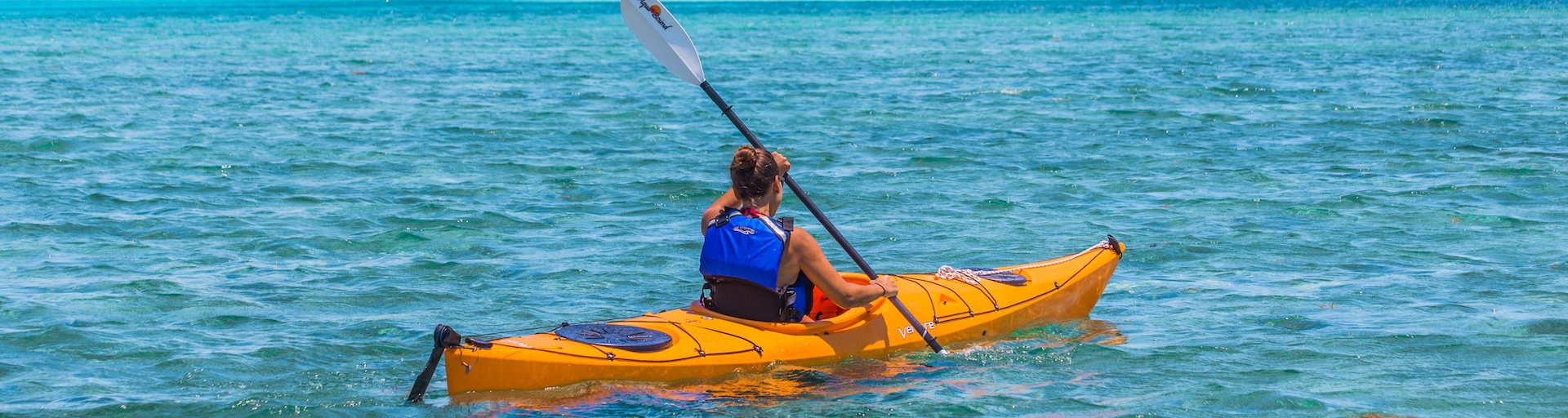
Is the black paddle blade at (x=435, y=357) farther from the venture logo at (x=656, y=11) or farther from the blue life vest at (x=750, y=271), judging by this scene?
the venture logo at (x=656, y=11)

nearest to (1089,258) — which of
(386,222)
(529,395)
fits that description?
(529,395)

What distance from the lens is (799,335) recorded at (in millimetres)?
5723

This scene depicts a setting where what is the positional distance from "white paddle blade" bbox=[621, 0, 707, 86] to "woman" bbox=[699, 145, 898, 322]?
1.69 meters

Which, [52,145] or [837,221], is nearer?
[837,221]

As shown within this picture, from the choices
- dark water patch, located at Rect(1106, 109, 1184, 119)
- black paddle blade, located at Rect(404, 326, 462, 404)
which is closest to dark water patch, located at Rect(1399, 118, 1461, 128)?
dark water patch, located at Rect(1106, 109, 1184, 119)

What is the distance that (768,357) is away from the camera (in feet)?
18.4

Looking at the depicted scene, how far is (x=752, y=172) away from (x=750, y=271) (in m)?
0.43

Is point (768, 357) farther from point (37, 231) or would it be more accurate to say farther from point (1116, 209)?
→ point (37, 231)

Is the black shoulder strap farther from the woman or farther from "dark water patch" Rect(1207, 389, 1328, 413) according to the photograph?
"dark water patch" Rect(1207, 389, 1328, 413)

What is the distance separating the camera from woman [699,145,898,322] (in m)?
5.36

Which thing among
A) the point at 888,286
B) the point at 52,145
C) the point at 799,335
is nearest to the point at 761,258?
the point at 799,335

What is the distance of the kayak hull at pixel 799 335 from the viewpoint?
515cm

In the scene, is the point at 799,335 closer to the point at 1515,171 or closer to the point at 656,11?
the point at 656,11

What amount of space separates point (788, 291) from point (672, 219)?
4803 millimetres
